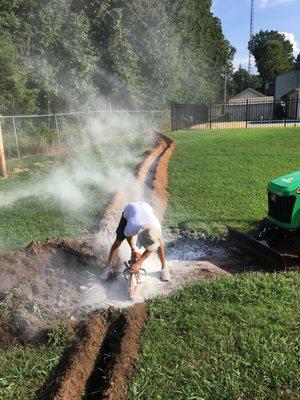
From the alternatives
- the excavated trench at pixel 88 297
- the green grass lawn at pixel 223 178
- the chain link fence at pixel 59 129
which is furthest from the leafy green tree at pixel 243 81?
the excavated trench at pixel 88 297

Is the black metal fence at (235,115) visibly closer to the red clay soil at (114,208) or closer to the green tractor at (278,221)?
the red clay soil at (114,208)

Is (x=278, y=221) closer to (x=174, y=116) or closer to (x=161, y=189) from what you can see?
(x=161, y=189)

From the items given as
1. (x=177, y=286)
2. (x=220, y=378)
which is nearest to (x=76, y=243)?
(x=177, y=286)

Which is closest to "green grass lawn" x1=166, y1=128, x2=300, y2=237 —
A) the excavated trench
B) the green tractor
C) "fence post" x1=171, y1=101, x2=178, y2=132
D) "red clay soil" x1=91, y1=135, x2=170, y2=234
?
"red clay soil" x1=91, y1=135, x2=170, y2=234

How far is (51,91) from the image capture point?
21.4 meters

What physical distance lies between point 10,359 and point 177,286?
2333 millimetres

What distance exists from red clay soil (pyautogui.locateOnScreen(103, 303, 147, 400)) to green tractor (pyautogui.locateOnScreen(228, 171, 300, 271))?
2131 mm

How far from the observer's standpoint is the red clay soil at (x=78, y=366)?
3559 millimetres

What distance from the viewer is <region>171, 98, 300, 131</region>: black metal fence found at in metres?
30.1

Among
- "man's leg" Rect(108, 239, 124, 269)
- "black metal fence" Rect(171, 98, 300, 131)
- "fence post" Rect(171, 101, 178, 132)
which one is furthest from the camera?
"black metal fence" Rect(171, 98, 300, 131)

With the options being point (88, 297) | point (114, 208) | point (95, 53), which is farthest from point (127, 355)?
point (95, 53)

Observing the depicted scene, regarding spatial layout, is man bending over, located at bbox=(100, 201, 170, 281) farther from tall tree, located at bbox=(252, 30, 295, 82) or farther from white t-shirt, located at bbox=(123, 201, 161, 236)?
tall tree, located at bbox=(252, 30, 295, 82)

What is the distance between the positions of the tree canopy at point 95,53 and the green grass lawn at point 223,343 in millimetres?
15452

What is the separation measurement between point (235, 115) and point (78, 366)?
4552 centimetres
